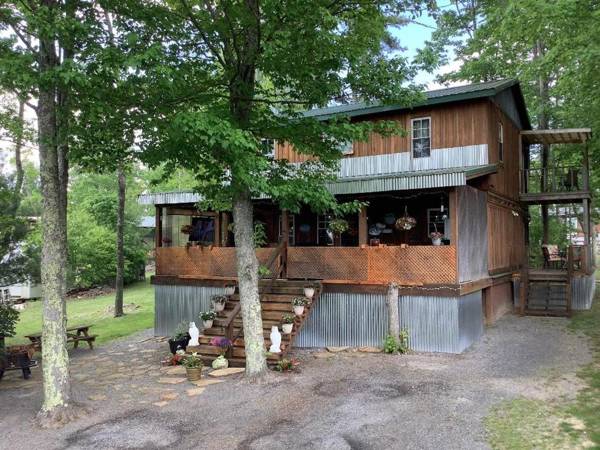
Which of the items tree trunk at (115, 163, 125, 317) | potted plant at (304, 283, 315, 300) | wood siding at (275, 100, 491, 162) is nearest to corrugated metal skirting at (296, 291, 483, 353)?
potted plant at (304, 283, 315, 300)

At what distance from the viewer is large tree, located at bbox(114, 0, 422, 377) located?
8328 mm

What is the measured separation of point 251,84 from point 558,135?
14.7 meters

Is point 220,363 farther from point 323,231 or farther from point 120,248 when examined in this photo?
point 120,248

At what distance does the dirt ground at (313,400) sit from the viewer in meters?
6.76

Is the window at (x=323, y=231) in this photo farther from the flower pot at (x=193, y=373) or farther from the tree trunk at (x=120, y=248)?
the flower pot at (x=193, y=373)

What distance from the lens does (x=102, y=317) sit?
68.7ft

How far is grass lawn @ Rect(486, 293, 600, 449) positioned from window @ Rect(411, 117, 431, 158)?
8.57 m

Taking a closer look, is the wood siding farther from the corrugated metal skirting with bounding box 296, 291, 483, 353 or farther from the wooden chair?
the wooden chair

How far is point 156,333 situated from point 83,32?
10.1 metres

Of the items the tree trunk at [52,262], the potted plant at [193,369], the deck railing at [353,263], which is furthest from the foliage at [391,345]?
the tree trunk at [52,262]

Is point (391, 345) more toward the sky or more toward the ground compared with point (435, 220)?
more toward the ground

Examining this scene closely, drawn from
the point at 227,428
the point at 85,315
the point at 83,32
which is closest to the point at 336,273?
the point at 227,428

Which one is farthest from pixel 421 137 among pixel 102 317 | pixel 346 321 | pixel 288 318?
pixel 102 317

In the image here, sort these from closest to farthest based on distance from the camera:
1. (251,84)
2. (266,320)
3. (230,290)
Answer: (251,84) → (266,320) → (230,290)
